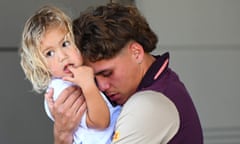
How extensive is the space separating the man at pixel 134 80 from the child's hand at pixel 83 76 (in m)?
0.03

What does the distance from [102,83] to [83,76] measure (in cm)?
10

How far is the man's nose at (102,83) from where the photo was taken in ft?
7.97

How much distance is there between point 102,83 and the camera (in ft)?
8.03

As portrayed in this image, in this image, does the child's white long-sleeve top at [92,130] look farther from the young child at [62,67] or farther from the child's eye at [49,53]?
the child's eye at [49,53]

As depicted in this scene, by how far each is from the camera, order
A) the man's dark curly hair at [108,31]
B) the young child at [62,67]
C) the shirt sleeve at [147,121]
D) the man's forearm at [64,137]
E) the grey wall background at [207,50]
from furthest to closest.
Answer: the grey wall background at [207,50], the man's forearm at [64,137], the young child at [62,67], the man's dark curly hair at [108,31], the shirt sleeve at [147,121]

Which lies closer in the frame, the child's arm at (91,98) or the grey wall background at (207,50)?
the child's arm at (91,98)

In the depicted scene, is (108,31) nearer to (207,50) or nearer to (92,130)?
(92,130)

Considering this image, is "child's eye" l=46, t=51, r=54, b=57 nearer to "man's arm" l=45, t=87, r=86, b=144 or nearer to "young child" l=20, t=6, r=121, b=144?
"young child" l=20, t=6, r=121, b=144

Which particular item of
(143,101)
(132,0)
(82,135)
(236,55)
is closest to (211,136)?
(236,55)

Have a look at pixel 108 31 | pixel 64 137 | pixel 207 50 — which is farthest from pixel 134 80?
pixel 207 50

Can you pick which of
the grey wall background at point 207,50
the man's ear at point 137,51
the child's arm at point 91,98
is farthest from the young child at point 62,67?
the grey wall background at point 207,50

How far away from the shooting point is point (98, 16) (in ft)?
7.75

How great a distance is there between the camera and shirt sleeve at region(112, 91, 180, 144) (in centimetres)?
216

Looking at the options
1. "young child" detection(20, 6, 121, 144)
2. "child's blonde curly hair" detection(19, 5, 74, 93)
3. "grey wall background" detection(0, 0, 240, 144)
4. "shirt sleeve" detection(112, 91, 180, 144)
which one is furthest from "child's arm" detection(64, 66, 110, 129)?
"grey wall background" detection(0, 0, 240, 144)
